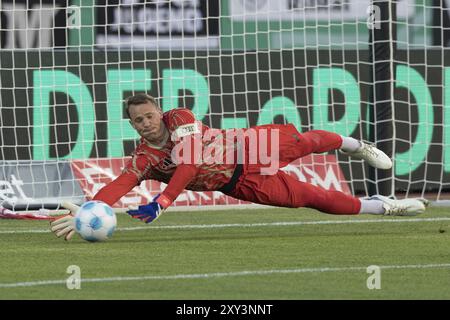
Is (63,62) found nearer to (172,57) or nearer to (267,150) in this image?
(172,57)

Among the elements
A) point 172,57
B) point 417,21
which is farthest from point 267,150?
point 417,21

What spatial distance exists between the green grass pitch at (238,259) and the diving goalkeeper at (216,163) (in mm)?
275

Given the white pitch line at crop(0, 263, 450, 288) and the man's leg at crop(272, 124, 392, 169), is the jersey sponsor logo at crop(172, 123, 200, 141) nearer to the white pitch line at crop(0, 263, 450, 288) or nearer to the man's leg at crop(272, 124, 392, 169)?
the man's leg at crop(272, 124, 392, 169)

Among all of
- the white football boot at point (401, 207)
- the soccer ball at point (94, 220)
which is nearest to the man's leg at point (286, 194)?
the white football boot at point (401, 207)

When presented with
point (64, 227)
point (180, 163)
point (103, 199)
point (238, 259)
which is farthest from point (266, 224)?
point (238, 259)

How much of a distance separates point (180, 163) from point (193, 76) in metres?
5.46

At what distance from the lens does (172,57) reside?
14875 millimetres

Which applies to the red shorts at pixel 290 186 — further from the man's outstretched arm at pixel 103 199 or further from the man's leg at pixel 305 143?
the man's outstretched arm at pixel 103 199

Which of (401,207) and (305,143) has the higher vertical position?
(305,143)

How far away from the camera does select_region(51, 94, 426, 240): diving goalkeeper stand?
9.55 metres

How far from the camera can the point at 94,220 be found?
364 inches

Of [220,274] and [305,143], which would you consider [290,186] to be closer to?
[305,143]

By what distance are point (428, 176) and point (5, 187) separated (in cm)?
509

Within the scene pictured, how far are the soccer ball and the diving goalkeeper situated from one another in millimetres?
165
